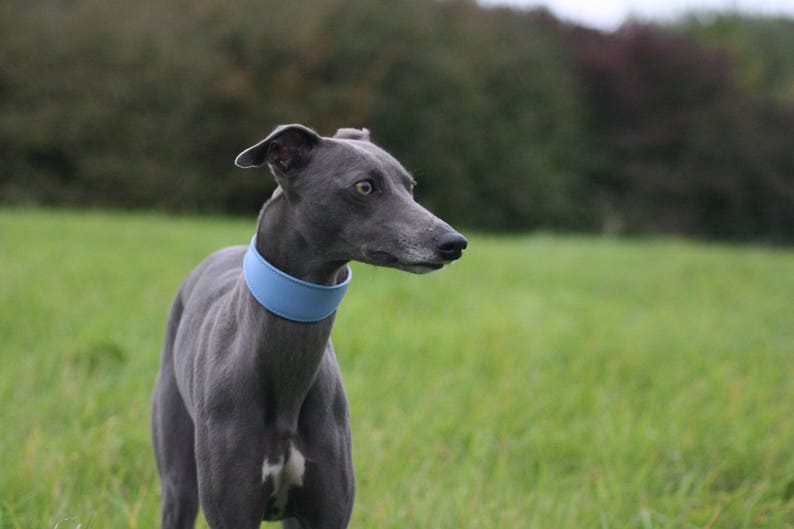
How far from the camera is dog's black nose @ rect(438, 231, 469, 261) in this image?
1.98m

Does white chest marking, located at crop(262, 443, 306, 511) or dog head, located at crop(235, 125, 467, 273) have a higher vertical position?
dog head, located at crop(235, 125, 467, 273)

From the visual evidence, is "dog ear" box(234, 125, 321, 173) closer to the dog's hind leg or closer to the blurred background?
the dog's hind leg

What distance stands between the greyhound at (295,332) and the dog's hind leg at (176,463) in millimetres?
399

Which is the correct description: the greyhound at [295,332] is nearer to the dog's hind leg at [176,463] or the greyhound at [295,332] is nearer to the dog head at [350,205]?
the dog head at [350,205]

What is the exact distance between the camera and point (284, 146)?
2.20m

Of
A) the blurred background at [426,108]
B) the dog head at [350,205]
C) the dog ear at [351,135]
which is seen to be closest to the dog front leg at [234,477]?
the dog head at [350,205]

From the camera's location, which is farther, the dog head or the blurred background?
the blurred background

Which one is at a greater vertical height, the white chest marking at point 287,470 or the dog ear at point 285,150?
the dog ear at point 285,150

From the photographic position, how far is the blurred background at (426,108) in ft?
56.8

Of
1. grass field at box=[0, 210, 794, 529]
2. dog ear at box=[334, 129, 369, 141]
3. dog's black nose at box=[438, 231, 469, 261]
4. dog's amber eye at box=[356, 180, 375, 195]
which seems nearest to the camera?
dog's black nose at box=[438, 231, 469, 261]

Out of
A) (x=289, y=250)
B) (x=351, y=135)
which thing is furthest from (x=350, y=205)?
(x=351, y=135)

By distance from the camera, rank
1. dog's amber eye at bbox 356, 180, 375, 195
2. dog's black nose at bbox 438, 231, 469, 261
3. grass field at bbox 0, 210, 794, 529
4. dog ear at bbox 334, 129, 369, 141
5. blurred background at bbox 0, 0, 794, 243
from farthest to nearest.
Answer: blurred background at bbox 0, 0, 794, 243 < grass field at bbox 0, 210, 794, 529 < dog ear at bbox 334, 129, 369, 141 < dog's amber eye at bbox 356, 180, 375, 195 < dog's black nose at bbox 438, 231, 469, 261

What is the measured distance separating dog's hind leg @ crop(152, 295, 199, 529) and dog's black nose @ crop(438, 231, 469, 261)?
47.7 inches

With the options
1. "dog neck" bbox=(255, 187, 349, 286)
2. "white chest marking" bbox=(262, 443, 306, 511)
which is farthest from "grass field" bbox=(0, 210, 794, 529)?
"white chest marking" bbox=(262, 443, 306, 511)
